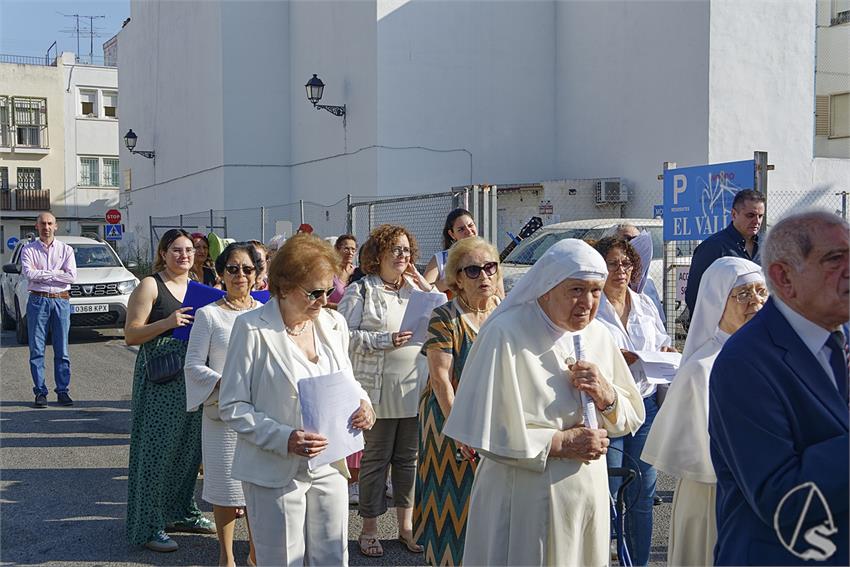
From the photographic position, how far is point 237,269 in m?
5.36

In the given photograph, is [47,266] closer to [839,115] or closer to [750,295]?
[750,295]

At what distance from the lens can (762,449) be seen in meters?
2.36

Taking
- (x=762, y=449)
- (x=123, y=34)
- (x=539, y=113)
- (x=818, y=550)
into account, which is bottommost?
(x=818, y=550)

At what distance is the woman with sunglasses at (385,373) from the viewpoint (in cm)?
581

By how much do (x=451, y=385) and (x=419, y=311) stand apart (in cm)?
109

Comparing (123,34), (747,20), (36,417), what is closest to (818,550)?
(36,417)

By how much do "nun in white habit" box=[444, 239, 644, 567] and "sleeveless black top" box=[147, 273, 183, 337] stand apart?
2.85m

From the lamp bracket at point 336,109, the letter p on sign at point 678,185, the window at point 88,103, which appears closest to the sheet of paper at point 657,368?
the letter p on sign at point 678,185

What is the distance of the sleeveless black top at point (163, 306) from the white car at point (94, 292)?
36.1 ft

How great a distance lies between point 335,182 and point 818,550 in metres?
22.7

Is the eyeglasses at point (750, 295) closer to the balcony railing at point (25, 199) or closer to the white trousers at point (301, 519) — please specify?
the white trousers at point (301, 519)

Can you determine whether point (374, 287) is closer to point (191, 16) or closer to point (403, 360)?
point (403, 360)

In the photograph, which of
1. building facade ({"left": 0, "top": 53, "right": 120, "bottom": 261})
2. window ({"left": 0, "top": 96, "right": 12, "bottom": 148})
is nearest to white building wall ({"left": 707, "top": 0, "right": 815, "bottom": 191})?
building facade ({"left": 0, "top": 53, "right": 120, "bottom": 261})

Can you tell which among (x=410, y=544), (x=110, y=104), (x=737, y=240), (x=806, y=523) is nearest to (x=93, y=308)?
(x=410, y=544)
